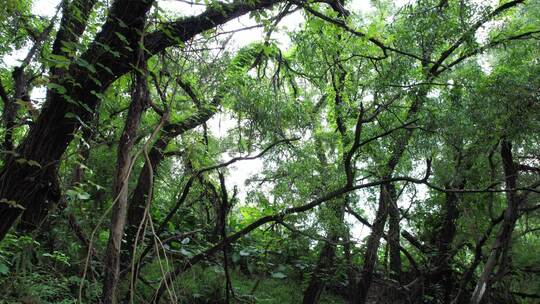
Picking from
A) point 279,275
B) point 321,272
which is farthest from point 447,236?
point 279,275

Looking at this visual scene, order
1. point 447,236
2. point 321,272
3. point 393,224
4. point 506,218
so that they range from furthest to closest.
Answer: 1. point 321,272
2. point 447,236
3. point 393,224
4. point 506,218

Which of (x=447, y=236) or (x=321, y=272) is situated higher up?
(x=447, y=236)

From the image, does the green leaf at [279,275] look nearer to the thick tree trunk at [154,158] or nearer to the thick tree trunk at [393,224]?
the thick tree trunk at [393,224]

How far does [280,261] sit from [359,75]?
3371 millimetres

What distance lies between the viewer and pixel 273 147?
5566 millimetres

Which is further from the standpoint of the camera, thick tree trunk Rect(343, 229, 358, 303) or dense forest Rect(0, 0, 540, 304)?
thick tree trunk Rect(343, 229, 358, 303)

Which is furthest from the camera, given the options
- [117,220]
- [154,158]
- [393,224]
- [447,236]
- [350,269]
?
[447,236]

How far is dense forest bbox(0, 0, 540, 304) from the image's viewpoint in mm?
2951

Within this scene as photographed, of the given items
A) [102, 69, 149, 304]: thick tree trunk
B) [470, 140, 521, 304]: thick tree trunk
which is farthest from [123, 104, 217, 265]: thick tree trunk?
[470, 140, 521, 304]: thick tree trunk

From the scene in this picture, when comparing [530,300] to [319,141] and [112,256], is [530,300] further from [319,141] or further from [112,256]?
[112,256]

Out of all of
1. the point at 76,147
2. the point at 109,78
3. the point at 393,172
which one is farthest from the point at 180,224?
the point at 109,78

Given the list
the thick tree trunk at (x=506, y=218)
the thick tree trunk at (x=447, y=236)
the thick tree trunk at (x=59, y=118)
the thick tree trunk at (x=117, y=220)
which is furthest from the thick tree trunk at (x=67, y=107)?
the thick tree trunk at (x=447, y=236)

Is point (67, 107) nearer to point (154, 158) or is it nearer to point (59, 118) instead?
point (59, 118)

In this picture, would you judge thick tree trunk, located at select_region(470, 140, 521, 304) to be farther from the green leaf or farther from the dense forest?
the green leaf
